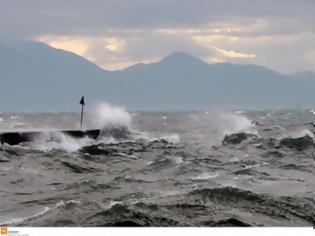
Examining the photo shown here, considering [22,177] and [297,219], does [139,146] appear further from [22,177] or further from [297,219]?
[297,219]

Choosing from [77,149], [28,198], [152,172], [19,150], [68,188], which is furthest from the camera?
[77,149]

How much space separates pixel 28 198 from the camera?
1578 cm

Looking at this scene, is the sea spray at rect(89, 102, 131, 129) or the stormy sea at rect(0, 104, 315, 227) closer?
the stormy sea at rect(0, 104, 315, 227)

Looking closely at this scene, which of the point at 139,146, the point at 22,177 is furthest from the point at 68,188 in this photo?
the point at 139,146

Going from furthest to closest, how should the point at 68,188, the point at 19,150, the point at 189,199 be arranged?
the point at 19,150 < the point at 68,188 < the point at 189,199

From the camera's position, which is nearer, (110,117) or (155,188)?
(155,188)

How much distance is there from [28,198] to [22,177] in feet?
15.3

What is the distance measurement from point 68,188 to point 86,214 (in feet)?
15.2

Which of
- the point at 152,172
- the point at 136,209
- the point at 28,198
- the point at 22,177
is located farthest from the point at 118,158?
the point at 136,209

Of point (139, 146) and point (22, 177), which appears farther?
point (139, 146)

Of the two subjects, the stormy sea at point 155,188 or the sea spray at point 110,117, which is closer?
the stormy sea at point 155,188

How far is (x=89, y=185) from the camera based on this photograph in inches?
685
